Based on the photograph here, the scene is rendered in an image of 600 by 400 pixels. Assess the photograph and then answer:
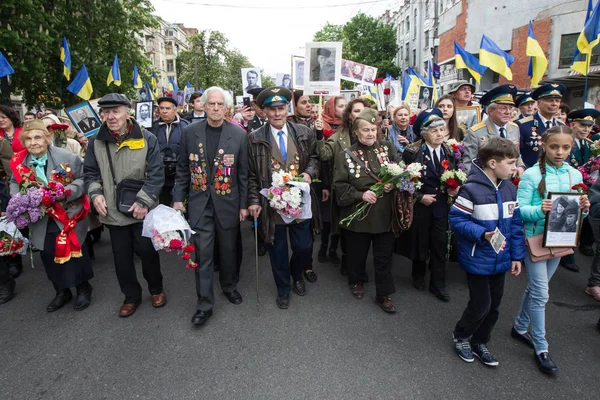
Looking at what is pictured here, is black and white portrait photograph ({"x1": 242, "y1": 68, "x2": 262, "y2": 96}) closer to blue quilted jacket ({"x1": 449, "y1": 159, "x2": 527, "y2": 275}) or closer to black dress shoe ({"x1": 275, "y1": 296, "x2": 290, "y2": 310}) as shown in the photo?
black dress shoe ({"x1": 275, "y1": 296, "x2": 290, "y2": 310})

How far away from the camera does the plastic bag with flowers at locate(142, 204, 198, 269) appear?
3.50 meters

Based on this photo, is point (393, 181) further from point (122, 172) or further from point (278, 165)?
point (122, 172)

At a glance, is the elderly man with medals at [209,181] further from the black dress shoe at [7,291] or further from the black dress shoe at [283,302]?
the black dress shoe at [7,291]

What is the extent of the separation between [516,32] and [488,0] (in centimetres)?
314

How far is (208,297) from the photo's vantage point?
153 inches

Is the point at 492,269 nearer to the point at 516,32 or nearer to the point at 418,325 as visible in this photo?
the point at 418,325

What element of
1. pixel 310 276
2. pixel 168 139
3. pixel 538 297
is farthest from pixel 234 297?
pixel 538 297

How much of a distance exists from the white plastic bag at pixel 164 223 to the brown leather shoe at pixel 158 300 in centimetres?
93

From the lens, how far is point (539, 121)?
530 cm

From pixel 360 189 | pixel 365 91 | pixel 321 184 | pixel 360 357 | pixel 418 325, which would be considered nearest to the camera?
pixel 360 357

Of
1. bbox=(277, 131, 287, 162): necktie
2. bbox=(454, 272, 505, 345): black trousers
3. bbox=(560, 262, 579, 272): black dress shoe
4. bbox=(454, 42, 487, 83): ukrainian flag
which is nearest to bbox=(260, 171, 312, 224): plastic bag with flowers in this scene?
bbox=(277, 131, 287, 162): necktie

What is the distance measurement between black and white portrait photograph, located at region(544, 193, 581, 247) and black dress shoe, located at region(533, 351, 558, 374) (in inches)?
35.6

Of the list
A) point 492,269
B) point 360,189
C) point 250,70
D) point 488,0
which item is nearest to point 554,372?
point 492,269

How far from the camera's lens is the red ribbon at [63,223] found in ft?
12.9
